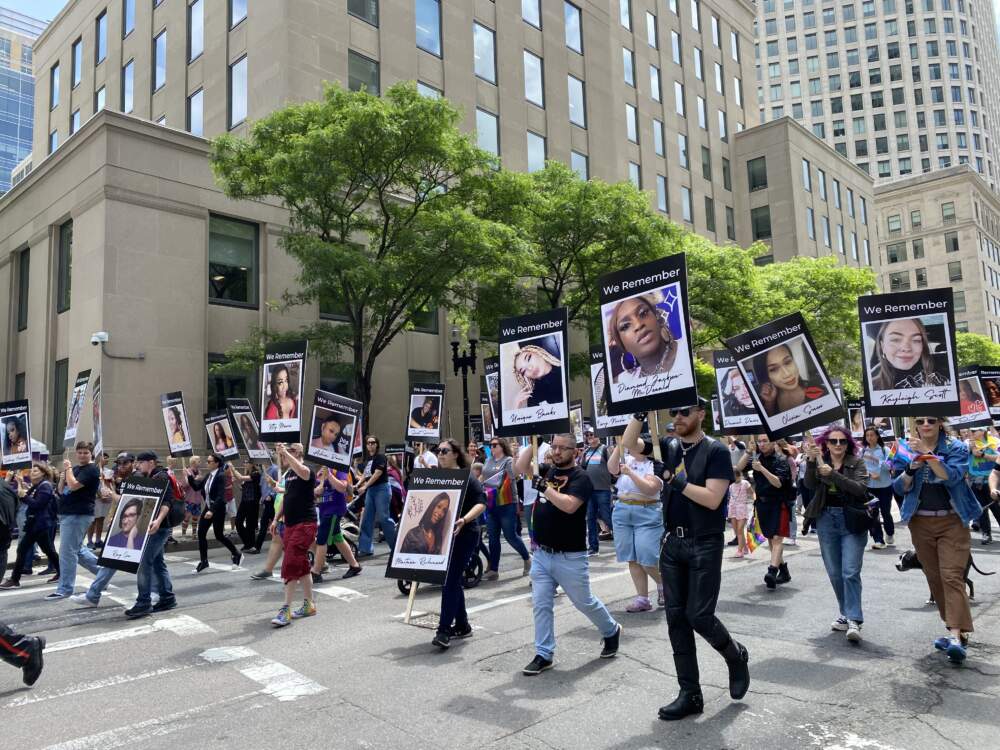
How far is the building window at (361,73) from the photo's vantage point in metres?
26.1

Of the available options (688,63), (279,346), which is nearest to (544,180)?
(279,346)

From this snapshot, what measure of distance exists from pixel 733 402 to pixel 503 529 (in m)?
4.17

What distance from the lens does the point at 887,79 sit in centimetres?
9962

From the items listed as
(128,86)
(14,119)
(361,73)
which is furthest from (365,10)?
(14,119)

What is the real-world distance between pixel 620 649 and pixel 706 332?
22.8 meters

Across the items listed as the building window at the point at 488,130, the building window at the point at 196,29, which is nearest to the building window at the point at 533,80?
the building window at the point at 488,130

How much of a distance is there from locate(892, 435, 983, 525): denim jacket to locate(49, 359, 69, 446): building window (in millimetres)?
22626

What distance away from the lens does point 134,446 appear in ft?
66.5

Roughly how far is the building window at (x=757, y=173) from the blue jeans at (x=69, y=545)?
46.7 m

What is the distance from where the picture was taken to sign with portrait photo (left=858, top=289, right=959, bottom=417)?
24.6 ft

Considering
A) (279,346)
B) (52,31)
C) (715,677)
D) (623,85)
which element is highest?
(52,31)

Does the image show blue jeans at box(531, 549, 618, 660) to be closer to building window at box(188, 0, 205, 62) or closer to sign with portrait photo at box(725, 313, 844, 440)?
sign with portrait photo at box(725, 313, 844, 440)

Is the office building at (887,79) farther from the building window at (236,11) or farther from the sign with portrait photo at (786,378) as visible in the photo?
the sign with portrait photo at (786,378)

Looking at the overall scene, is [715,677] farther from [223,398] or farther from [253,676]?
[223,398]
